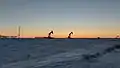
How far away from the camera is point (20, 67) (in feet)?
94.2

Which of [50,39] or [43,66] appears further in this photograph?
[50,39]

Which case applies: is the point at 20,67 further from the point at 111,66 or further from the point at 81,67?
the point at 111,66

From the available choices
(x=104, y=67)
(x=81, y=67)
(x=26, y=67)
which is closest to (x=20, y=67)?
(x=26, y=67)

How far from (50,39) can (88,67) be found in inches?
2922

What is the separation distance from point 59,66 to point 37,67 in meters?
1.86

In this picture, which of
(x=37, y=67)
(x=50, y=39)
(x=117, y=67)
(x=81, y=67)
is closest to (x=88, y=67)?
(x=81, y=67)

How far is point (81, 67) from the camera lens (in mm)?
28578

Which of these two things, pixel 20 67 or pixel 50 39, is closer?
pixel 20 67

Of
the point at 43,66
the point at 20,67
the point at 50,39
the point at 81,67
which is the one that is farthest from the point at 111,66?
the point at 50,39

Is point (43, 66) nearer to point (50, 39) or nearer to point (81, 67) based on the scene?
point (81, 67)

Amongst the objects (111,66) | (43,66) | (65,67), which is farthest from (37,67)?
(111,66)

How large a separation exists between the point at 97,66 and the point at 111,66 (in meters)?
1.20

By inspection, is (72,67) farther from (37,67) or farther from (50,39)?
(50,39)

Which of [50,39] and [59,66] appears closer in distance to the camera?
[59,66]
